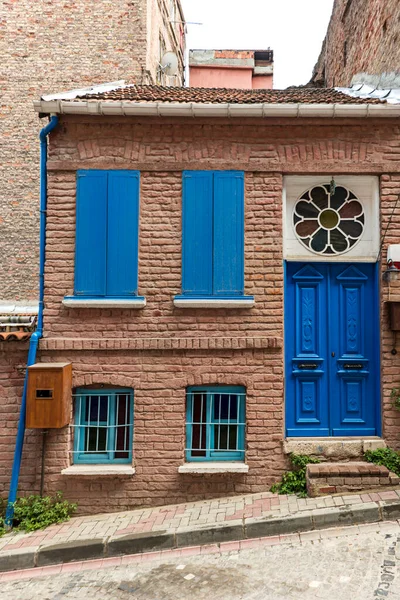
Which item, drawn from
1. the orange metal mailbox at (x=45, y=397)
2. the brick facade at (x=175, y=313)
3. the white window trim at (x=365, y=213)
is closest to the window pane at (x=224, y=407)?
the brick facade at (x=175, y=313)

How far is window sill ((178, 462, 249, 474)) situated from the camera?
615cm

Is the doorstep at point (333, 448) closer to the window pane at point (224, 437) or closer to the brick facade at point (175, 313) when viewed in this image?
the brick facade at point (175, 313)

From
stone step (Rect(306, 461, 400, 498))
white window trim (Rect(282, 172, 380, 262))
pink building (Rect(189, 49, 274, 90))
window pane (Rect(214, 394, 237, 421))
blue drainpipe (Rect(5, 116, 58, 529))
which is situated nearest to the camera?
stone step (Rect(306, 461, 400, 498))

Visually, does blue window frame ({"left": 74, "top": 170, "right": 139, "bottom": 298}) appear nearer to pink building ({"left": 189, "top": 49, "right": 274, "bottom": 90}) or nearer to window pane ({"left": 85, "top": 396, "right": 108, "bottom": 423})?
window pane ({"left": 85, "top": 396, "right": 108, "bottom": 423})

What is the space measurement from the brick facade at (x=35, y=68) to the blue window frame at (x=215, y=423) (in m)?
9.42

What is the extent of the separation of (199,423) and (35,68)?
1292cm

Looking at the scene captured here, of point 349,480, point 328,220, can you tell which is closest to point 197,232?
point 328,220

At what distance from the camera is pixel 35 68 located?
14.5 meters

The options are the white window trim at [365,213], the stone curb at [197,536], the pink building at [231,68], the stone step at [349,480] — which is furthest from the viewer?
the pink building at [231,68]

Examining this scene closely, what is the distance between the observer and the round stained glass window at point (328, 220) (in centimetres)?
670

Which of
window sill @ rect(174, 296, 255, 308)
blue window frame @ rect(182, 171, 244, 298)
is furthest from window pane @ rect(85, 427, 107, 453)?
blue window frame @ rect(182, 171, 244, 298)

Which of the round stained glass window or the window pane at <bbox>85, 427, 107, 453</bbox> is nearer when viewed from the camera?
the window pane at <bbox>85, 427, 107, 453</bbox>

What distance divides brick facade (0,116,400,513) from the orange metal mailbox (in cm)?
37

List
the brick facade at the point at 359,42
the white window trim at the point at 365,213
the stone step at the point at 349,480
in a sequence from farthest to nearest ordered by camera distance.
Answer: the brick facade at the point at 359,42 < the white window trim at the point at 365,213 < the stone step at the point at 349,480
